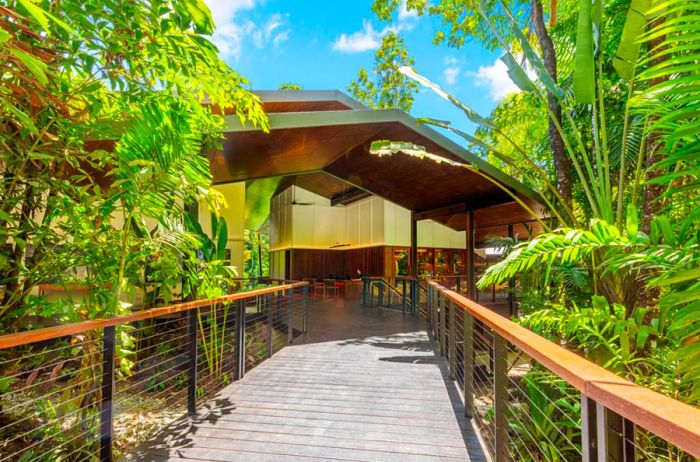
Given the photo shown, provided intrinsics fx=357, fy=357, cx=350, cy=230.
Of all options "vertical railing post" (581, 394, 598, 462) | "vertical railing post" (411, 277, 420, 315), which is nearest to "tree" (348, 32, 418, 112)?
"vertical railing post" (411, 277, 420, 315)

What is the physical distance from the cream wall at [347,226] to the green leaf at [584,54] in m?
11.7

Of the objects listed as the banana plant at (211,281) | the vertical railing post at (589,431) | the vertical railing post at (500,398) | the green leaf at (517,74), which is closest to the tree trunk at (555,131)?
the green leaf at (517,74)

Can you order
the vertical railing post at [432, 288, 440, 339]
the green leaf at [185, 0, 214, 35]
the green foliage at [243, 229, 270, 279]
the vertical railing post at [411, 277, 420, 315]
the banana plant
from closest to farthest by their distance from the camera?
the green leaf at [185, 0, 214, 35]
the banana plant
the vertical railing post at [432, 288, 440, 339]
the vertical railing post at [411, 277, 420, 315]
the green foliage at [243, 229, 270, 279]

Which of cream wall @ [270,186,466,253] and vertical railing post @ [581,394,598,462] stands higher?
cream wall @ [270,186,466,253]

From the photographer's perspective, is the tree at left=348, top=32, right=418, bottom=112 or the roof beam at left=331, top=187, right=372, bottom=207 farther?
the roof beam at left=331, top=187, right=372, bottom=207

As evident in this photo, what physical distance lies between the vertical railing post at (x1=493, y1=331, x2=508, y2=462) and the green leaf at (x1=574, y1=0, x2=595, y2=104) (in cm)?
191

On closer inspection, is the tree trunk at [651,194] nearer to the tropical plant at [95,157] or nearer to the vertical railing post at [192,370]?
the tropical plant at [95,157]

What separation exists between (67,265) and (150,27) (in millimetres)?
1600

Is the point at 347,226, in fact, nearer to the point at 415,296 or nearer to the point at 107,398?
the point at 415,296

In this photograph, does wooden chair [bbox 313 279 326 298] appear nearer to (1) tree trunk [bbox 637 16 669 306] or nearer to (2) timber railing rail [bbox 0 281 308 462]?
(2) timber railing rail [bbox 0 281 308 462]

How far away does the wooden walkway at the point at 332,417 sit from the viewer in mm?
2322

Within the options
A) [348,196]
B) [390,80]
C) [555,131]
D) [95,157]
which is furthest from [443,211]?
[95,157]

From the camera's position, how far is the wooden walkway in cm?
232

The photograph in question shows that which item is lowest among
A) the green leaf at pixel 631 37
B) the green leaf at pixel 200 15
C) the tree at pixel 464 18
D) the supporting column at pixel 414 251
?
the supporting column at pixel 414 251
